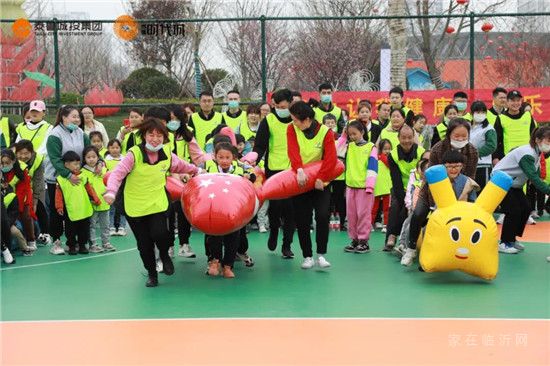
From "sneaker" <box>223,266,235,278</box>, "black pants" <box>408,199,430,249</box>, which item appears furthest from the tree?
"sneaker" <box>223,266,235,278</box>

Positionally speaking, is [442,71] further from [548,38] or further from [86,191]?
[86,191]

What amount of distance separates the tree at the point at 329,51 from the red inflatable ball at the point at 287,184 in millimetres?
16718

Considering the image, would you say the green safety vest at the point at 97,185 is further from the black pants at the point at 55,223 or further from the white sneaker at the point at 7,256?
the white sneaker at the point at 7,256

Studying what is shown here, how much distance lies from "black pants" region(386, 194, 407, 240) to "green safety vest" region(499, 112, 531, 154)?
2.83 m

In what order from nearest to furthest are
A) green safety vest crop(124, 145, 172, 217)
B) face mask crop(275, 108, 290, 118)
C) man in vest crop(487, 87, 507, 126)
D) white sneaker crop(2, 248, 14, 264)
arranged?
green safety vest crop(124, 145, 172, 217) → face mask crop(275, 108, 290, 118) → white sneaker crop(2, 248, 14, 264) → man in vest crop(487, 87, 507, 126)

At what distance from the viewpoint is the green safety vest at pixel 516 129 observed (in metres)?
11.4

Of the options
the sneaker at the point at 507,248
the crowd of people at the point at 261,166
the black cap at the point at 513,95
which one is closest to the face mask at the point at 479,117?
the crowd of people at the point at 261,166

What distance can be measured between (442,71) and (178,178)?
1876 cm

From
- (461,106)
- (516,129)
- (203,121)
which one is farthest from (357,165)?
(516,129)

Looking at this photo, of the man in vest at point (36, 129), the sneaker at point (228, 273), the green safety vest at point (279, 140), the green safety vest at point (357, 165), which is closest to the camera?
the sneaker at point (228, 273)

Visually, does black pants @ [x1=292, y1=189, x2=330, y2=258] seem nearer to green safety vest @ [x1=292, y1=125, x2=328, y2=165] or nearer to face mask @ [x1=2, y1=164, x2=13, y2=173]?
green safety vest @ [x1=292, y1=125, x2=328, y2=165]

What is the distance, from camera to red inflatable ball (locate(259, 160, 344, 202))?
8133 mm

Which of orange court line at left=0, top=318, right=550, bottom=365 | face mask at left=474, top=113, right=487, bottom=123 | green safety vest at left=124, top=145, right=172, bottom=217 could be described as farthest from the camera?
face mask at left=474, top=113, right=487, bottom=123

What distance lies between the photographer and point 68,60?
910 inches
